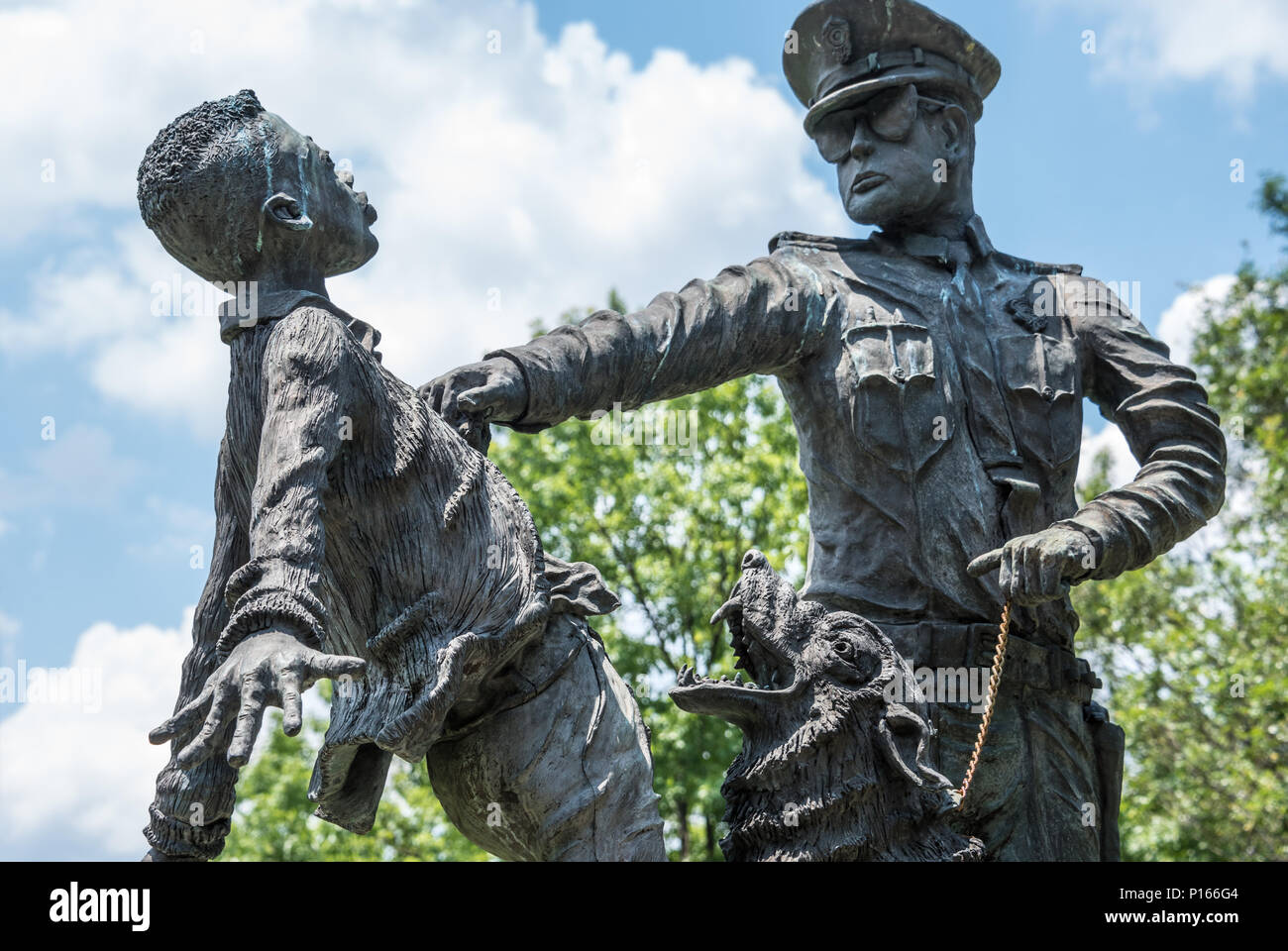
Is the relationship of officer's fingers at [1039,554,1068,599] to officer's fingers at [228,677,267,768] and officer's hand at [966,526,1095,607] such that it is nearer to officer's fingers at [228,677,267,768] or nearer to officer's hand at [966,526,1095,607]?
officer's hand at [966,526,1095,607]

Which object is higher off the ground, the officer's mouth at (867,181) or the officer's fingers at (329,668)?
the officer's mouth at (867,181)

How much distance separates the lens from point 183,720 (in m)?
3.14

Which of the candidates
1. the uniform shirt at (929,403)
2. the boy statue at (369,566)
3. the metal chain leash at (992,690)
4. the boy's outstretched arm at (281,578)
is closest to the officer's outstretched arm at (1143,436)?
the uniform shirt at (929,403)

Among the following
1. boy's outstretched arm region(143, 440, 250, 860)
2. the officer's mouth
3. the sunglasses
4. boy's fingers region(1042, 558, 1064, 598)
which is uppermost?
the sunglasses

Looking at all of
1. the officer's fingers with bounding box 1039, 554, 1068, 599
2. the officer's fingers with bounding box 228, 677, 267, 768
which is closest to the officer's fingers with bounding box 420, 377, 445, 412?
the officer's fingers with bounding box 228, 677, 267, 768

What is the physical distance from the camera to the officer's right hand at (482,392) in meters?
4.10

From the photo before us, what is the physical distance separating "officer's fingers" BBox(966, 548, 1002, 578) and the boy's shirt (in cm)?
142

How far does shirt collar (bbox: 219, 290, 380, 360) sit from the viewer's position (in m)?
3.87

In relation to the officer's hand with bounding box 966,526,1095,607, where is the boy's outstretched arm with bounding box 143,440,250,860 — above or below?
below

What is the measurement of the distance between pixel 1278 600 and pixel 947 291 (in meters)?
10.8

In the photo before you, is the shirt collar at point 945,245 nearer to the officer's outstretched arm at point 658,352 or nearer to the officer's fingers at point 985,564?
the officer's outstretched arm at point 658,352

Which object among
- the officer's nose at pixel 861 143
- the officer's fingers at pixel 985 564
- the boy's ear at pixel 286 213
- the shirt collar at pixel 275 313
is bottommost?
the officer's fingers at pixel 985 564

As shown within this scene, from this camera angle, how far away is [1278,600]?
1477 cm
